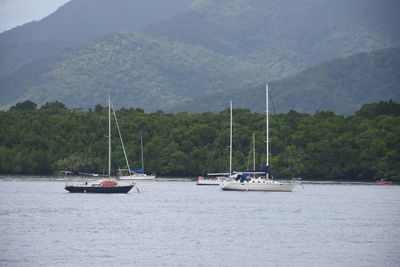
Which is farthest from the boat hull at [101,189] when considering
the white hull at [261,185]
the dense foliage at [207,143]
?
the dense foliage at [207,143]

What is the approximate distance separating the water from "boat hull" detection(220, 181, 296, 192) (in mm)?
11566

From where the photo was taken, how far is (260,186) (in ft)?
339

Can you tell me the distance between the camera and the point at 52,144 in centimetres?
16250

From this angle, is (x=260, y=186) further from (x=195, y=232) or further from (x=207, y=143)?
(x=207, y=143)

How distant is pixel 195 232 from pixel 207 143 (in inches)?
4028

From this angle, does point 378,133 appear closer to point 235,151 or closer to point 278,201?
point 235,151

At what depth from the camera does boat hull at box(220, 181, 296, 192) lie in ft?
337

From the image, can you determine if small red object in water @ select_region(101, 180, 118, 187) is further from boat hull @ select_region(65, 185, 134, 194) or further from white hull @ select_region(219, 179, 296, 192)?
white hull @ select_region(219, 179, 296, 192)

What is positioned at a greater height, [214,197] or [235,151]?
[235,151]

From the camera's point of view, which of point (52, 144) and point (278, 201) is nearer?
point (278, 201)

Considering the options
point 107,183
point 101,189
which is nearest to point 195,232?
point 101,189

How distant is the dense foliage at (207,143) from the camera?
465 feet

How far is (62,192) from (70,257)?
58.3 m

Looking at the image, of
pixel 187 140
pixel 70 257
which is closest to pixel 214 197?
pixel 70 257
